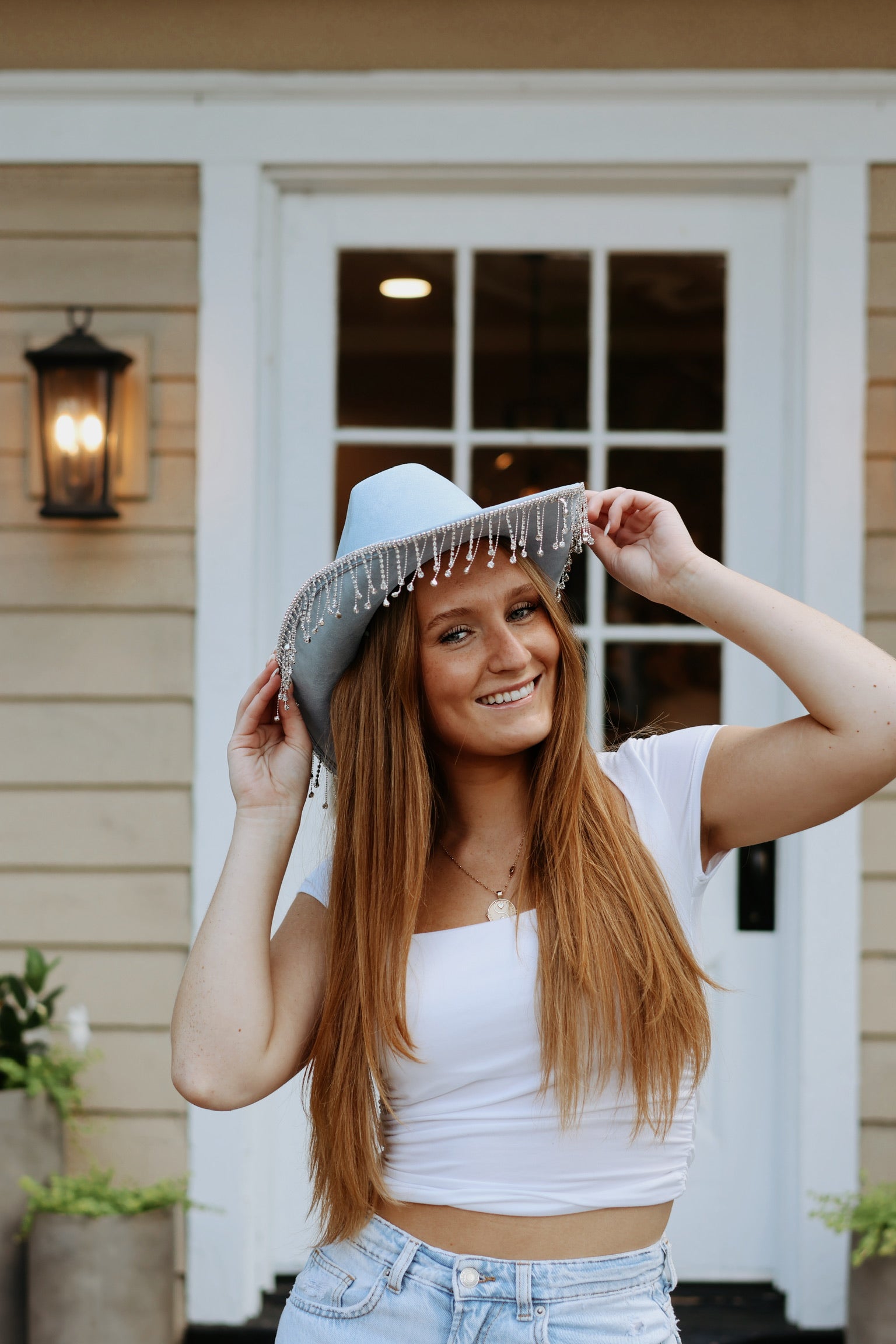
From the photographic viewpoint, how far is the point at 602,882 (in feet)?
4.04

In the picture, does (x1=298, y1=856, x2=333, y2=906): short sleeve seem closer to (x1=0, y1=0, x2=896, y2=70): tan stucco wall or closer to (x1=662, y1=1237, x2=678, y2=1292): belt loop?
(x1=662, y1=1237, x2=678, y2=1292): belt loop

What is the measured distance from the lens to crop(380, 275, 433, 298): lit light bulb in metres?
2.63

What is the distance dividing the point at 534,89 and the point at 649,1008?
2.02 metres

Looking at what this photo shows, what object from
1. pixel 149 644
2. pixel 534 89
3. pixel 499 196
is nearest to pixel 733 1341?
pixel 149 644

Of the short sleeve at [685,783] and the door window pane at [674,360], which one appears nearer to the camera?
the short sleeve at [685,783]

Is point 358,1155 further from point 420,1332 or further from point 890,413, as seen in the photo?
point 890,413

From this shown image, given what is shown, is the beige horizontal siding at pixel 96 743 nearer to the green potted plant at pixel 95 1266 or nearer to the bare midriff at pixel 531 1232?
the green potted plant at pixel 95 1266

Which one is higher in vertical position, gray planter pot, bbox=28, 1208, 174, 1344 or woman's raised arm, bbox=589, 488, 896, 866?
woman's raised arm, bbox=589, 488, 896, 866

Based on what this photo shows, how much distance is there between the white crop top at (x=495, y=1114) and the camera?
117 cm

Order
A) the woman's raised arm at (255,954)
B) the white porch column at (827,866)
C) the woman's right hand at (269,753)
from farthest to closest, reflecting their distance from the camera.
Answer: the white porch column at (827,866) < the woman's right hand at (269,753) < the woman's raised arm at (255,954)

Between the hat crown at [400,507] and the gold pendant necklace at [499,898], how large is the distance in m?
→ 0.36

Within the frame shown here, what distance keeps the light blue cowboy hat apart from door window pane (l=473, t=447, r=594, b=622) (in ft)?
4.11

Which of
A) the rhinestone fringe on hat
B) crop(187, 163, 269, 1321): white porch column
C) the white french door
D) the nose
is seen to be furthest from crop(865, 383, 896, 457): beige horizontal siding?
the nose

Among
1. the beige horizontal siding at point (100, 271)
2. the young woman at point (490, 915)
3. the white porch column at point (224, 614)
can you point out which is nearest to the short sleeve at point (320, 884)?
the young woman at point (490, 915)
